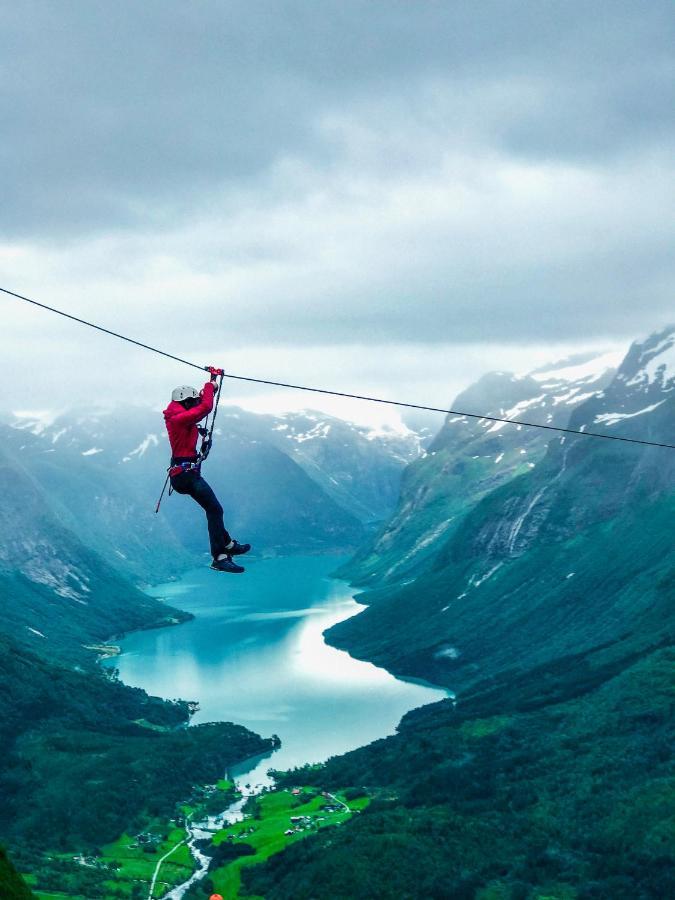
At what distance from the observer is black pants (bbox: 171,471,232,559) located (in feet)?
94.2

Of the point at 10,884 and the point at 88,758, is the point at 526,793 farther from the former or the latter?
the point at 10,884

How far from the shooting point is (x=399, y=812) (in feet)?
381

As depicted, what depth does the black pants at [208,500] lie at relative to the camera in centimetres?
2870

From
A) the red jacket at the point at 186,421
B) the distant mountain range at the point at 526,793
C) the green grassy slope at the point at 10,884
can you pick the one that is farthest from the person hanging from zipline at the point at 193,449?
the distant mountain range at the point at 526,793

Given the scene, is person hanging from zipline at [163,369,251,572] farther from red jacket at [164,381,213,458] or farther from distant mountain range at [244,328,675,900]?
distant mountain range at [244,328,675,900]

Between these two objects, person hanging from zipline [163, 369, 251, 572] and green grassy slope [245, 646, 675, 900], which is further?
green grassy slope [245, 646, 675, 900]

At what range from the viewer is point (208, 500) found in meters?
29.3

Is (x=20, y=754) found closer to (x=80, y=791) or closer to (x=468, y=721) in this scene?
(x=80, y=791)

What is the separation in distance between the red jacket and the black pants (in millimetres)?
753

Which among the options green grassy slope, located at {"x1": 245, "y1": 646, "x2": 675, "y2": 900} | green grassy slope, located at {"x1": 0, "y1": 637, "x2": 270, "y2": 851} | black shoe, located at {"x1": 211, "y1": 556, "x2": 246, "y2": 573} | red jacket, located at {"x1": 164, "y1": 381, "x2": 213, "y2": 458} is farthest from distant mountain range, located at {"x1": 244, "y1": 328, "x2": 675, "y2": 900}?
red jacket, located at {"x1": 164, "y1": 381, "x2": 213, "y2": 458}

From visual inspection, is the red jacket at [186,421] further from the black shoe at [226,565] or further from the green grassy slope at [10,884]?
the green grassy slope at [10,884]

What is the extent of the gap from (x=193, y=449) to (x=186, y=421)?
3.75ft

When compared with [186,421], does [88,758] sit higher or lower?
Answer: higher

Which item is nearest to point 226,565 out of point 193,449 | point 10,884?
point 193,449
